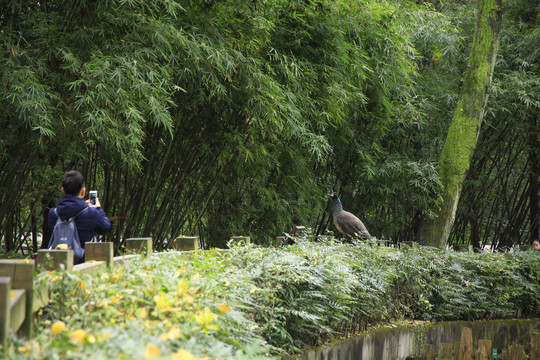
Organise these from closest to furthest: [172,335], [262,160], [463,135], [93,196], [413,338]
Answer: [172,335] < [93,196] < [413,338] < [262,160] < [463,135]

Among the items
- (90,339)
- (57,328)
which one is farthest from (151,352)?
(57,328)

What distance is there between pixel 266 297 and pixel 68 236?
3.25 feet

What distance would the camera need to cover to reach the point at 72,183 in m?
2.71

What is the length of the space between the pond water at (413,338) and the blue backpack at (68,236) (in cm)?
118

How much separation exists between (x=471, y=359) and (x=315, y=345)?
1384 mm

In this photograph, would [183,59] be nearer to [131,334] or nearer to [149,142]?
[149,142]

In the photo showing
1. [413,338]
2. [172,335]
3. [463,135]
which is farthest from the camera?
[463,135]

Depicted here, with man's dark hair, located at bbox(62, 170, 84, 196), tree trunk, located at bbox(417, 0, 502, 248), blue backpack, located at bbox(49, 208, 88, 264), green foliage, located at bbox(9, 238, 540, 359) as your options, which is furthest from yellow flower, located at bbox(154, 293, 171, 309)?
A: tree trunk, located at bbox(417, 0, 502, 248)

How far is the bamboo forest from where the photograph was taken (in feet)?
6.48

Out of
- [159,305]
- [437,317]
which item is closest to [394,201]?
[437,317]

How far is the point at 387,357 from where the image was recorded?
154 inches

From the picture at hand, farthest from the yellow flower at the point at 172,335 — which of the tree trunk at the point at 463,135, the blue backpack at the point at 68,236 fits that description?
the tree trunk at the point at 463,135

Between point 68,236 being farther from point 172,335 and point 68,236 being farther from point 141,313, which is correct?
point 172,335

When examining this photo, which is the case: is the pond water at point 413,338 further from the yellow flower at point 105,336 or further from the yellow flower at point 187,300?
the yellow flower at point 105,336
